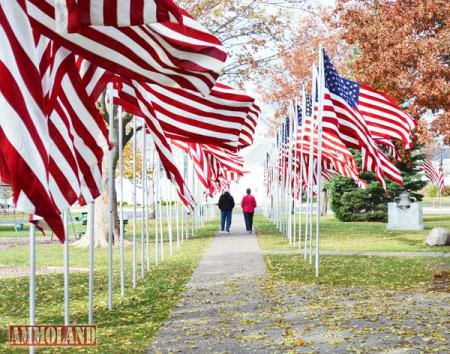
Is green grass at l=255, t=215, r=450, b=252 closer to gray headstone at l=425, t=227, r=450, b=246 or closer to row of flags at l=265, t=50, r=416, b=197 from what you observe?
gray headstone at l=425, t=227, r=450, b=246

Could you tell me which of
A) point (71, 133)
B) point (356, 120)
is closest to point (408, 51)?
point (356, 120)

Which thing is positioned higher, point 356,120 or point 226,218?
point 356,120

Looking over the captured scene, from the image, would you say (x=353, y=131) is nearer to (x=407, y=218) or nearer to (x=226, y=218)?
(x=226, y=218)

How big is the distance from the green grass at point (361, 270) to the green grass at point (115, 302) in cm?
205

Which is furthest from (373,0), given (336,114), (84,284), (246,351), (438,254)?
(246,351)

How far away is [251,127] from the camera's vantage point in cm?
1764

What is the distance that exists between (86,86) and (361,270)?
405 inches

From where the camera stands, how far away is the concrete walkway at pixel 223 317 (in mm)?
9742

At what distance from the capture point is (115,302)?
13.8 meters

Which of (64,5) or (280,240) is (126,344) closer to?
(64,5)

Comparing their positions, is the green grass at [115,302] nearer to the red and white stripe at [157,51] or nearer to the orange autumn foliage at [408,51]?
the red and white stripe at [157,51]

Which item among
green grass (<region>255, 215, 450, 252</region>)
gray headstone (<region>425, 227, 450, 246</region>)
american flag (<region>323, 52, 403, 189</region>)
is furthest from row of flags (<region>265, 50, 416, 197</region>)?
gray headstone (<region>425, 227, 450, 246</region>)

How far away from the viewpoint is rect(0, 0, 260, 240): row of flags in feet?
18.8

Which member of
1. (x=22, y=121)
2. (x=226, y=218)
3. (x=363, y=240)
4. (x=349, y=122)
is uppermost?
(x=349, y=122)
